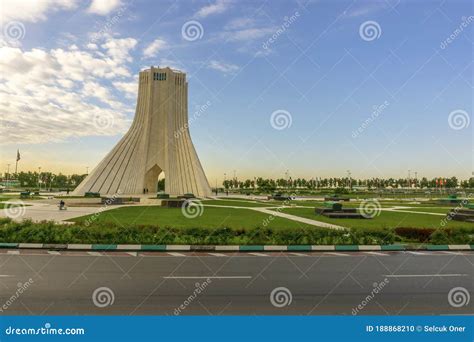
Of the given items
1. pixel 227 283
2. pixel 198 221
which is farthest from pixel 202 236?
pixel 227 283

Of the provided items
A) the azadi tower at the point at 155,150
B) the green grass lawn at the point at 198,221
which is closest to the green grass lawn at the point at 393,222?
the green grass lawn at the point at 198,221

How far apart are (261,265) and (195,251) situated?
304 centimetres

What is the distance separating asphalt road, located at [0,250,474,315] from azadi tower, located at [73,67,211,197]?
36.8 m

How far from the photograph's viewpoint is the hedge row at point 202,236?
39.9ft

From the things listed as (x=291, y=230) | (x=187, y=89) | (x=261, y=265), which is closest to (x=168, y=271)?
(x=261, y=265)

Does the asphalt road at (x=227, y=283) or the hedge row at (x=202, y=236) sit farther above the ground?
the hedge row at (x=202, y=236)

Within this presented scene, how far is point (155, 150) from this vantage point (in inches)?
2000

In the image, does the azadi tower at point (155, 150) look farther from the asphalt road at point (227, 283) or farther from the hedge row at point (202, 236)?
the asphalt road at point (227, 283)

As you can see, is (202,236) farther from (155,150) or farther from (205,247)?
(155,150)

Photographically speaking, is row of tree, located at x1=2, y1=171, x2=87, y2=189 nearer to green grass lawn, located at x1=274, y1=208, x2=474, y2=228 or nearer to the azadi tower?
the azadi tower

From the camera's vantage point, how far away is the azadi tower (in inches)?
1834

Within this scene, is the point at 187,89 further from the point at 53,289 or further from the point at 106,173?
the point at 53,289

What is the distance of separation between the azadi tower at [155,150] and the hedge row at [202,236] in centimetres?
3359

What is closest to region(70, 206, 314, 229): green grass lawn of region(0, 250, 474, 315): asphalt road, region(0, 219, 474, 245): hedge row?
region(0, 219, 474, 245): hedge row
